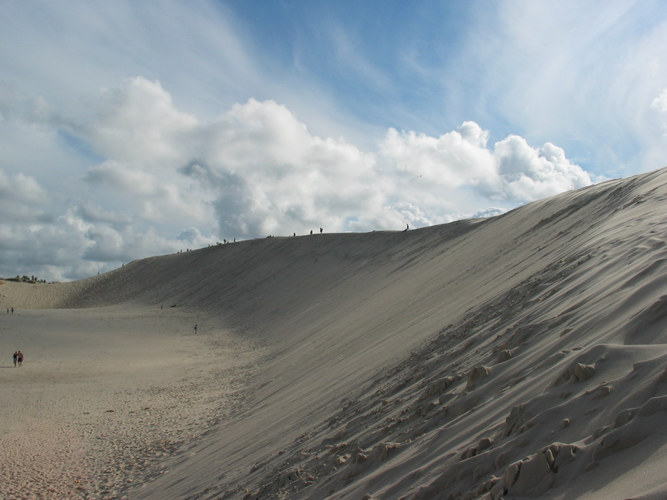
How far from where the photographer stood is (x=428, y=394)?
5.05 metres

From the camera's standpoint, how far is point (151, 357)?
76.6 feet

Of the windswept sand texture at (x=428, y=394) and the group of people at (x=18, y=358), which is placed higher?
the group of people at (x=18, y=358)

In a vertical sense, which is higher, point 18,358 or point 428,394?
point 18,358

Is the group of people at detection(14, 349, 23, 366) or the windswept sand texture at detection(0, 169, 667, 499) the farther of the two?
the group of people at detection(14, 349, 23, 366)

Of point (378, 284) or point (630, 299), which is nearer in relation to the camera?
point (630, 299)

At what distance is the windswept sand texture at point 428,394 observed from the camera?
2.84 m

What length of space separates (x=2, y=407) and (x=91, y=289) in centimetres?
4715

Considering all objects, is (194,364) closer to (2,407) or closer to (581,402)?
(2,407)

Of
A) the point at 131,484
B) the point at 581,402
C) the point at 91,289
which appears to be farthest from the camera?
the point at 91,289

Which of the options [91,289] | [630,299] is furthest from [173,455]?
[91,289]

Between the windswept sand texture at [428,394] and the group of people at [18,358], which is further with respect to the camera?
the group of people at [18,358]

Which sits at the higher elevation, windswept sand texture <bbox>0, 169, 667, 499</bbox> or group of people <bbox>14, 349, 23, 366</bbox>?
group of people <bbox>14, 349, 23, 366</bbox>

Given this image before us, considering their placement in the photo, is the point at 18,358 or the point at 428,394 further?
the point at 18,358

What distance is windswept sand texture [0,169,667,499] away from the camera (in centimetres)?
284
